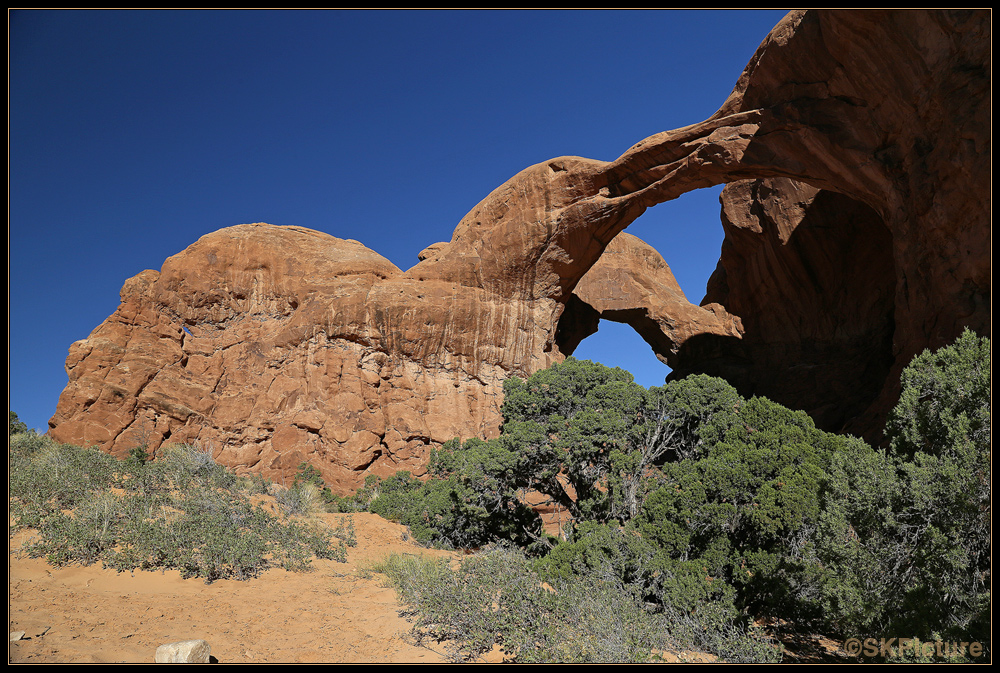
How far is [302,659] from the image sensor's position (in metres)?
Answer: 6.35

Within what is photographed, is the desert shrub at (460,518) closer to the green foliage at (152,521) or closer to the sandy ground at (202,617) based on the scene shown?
the green foliage at (152,521)

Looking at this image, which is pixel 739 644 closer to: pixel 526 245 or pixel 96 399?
pixel 526 245

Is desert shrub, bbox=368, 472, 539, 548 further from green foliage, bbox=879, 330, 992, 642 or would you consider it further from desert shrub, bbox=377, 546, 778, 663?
green foliage, bbox=879, 330, 992, 642

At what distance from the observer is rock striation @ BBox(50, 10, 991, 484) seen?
13.8 metres

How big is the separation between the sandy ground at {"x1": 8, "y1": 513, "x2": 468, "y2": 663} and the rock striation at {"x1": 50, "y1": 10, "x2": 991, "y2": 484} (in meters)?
11.0

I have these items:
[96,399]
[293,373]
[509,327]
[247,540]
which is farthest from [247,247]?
[247,540]

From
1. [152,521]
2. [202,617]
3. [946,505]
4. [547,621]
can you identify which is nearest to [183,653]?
[202,617]

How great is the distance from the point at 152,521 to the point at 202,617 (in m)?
3.76

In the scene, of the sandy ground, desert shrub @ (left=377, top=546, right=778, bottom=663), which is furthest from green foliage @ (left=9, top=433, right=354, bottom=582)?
desert shrub @ (left=377, top=546, right=778, bottom=663)

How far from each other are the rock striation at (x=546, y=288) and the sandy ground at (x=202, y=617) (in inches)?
433

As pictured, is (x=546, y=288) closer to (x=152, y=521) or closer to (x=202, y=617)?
(x=152, y=521)

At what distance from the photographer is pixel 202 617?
23.5 feet

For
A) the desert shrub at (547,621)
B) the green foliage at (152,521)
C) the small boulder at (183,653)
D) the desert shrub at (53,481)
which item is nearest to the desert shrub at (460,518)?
the green foliage at (152,521)

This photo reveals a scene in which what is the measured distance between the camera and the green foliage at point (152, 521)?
8820 millimetres
